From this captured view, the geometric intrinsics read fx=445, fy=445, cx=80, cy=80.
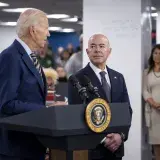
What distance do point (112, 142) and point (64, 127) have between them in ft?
3.87

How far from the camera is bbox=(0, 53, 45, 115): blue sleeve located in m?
1.95

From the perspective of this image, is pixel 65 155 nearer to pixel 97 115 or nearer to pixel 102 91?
pixel 97 115

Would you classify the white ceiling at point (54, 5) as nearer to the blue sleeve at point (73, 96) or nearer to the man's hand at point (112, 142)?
the blue sleeve at point (73, 96)

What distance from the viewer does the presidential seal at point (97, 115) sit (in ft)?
5.79

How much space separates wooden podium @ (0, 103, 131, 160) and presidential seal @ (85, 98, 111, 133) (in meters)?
0.02

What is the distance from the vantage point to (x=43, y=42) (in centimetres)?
215

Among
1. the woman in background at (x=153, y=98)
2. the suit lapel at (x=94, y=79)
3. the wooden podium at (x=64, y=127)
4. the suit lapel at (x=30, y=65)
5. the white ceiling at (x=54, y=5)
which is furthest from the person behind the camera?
the white ceiling at (x=54, y=5)

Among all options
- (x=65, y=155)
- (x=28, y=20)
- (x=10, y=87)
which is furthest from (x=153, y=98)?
(x=65, y=155)

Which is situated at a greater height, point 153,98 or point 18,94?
point 18,94

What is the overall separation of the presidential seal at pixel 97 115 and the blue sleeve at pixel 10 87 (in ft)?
0.92

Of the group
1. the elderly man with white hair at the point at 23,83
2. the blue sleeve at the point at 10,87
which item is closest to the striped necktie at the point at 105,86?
the elderly man with white hair at the point at 23,83

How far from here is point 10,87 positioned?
1.97 m

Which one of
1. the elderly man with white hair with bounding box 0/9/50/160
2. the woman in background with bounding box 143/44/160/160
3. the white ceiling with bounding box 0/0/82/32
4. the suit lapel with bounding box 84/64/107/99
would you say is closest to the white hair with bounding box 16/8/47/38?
A: the elderly man with white hair with bounding box 0/9/50/160

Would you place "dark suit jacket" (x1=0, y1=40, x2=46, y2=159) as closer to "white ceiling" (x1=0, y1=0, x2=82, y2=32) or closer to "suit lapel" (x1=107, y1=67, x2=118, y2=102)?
"suit lapel" (x1=107, y1=67, x2=118, y2=102)
